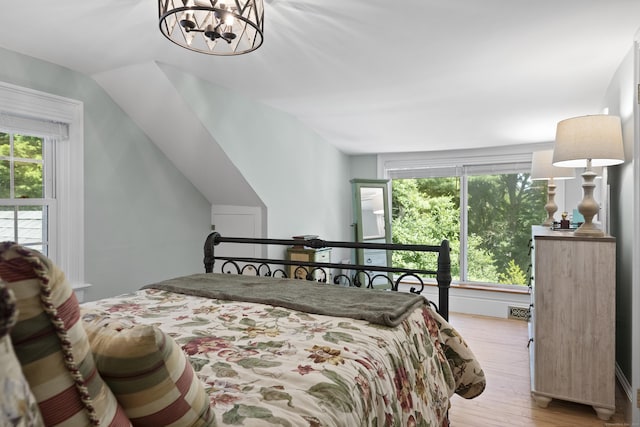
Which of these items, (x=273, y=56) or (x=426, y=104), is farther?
(x=426, y=104)

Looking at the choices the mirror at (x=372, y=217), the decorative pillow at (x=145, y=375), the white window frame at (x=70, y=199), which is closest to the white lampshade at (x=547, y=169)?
the mirror at (x=372, y=217)

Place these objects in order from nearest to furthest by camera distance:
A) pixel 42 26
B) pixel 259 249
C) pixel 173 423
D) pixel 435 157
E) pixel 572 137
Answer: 1. pixel 173 423
2. pixel 42 26
3. pixel 572 137
4. pixel 259 249
5. pixel 435 157

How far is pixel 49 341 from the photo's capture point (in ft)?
1.71

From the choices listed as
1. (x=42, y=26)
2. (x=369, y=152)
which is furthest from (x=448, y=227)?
(x=42, y=26)

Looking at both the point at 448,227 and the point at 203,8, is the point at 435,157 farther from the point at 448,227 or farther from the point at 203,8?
the point at 203,8

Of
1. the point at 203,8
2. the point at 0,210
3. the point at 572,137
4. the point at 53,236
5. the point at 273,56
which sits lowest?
the point at 53,236

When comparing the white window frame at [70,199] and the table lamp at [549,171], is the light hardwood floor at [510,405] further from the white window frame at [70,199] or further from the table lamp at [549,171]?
the white window frame at [70,199]

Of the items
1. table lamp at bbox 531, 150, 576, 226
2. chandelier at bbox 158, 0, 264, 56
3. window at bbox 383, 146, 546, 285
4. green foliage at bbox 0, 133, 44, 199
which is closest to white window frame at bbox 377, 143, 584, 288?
window at bbox 383, 146, 546, 285

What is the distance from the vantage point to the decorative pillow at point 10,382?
43 centimetres

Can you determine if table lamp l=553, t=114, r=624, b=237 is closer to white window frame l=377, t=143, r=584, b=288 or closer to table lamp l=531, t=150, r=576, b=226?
table lamp l=531, t=150, r=576, b=226

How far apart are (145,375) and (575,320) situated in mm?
2514

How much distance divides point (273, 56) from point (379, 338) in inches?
73.2

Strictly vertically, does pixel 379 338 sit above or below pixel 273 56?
below

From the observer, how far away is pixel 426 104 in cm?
331
